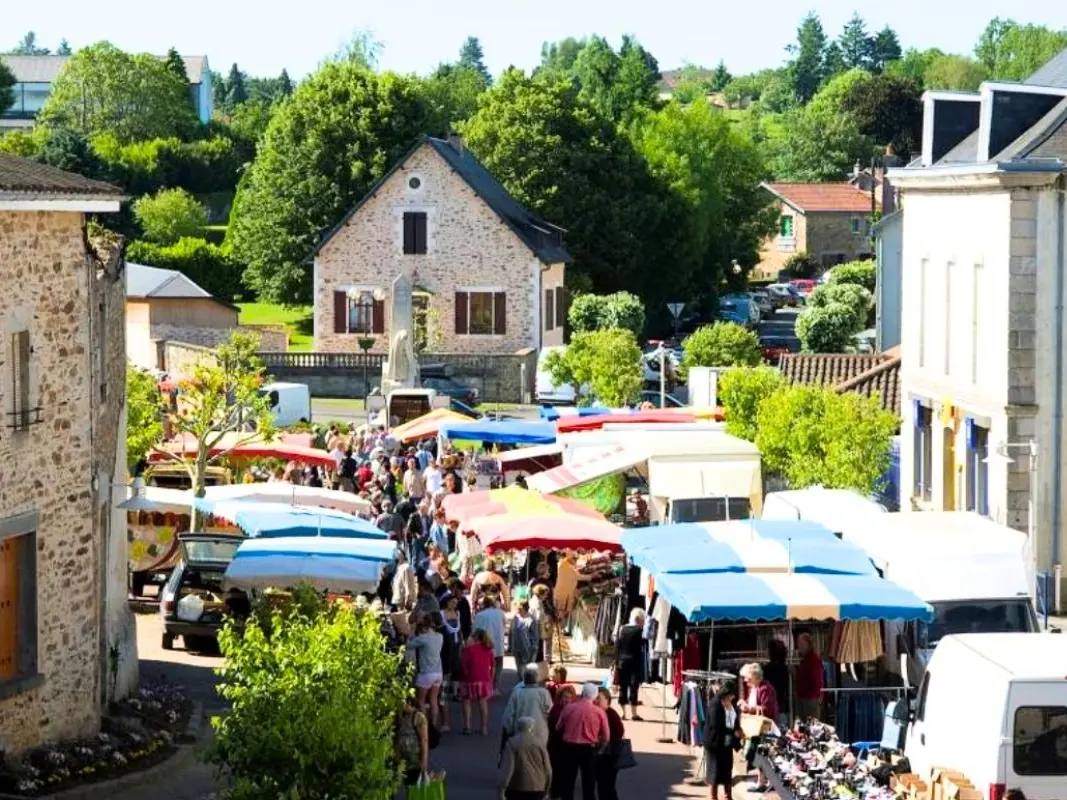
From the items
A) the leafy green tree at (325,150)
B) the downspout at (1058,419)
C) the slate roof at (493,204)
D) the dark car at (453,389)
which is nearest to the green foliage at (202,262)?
the leafy green tree at (325,150)

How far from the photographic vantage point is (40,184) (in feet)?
61.3

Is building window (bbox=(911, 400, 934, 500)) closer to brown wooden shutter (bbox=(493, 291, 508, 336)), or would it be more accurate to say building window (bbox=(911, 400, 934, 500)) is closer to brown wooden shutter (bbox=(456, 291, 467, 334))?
brown wooden shutter (bbox=(493, 291, 508, 336))

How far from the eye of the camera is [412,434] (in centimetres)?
4159

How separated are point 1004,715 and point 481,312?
179 ft

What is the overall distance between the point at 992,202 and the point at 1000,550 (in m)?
9.71

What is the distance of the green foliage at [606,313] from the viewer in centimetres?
6938

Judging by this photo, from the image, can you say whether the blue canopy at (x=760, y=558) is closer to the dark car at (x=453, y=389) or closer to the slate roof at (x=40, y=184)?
the slate roof at (x=40, y=184)

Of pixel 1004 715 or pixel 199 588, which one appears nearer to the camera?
pixel 1004 715

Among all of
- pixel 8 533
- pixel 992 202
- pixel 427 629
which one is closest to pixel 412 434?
pixel 992 202

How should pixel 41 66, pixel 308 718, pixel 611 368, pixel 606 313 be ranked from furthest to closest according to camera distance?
pixel 41 66, pixel 606 313, pixel 611 368, pixel 308 718

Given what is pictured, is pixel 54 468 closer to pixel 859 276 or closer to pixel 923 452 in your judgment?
pixel 923 452

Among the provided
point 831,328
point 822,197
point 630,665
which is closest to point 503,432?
point 630,665

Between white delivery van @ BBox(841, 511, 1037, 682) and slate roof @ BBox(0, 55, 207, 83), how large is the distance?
155 m

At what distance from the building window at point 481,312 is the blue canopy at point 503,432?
2951cm
